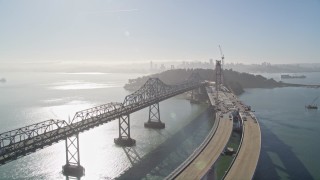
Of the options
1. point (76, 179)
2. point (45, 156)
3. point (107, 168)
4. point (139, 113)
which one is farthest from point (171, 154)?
point (139, 113)

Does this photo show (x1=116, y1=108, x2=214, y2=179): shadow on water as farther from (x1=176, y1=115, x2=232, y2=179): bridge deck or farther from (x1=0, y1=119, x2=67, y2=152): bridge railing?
(x1=0, y1=119, x2=67, y2=152): bridge railing

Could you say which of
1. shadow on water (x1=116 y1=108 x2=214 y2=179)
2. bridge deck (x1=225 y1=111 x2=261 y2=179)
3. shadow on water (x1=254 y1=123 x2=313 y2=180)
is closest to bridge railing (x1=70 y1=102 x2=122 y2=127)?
shadow on water (x1=116 y1=108 x2=214 y2=179)

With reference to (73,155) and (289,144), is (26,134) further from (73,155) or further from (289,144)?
(289,144)

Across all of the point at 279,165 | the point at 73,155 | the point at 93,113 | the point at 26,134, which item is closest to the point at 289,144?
the point at 279,165

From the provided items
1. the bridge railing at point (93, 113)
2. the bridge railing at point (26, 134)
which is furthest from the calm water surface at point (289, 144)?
the bridge railing at point (26, 134)

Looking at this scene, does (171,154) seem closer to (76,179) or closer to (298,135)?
(76,179)

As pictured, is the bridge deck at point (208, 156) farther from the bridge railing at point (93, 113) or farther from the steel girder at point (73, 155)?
the bridge railing at point (93, 113)
